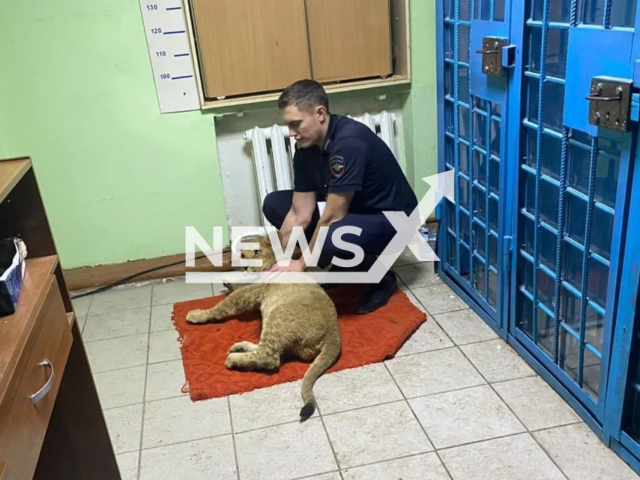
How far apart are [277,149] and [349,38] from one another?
2.12 ft

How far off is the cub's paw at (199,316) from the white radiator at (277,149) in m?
0.72

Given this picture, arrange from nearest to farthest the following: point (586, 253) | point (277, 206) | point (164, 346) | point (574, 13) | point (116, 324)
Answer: point (574, 13) → point (586, 253) → point (164, 346) → point (116, 324) → point (277, 206)

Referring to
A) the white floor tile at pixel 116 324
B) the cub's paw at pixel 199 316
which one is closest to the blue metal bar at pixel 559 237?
the cub's paw at pixel 199 316

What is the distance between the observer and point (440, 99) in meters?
2.54

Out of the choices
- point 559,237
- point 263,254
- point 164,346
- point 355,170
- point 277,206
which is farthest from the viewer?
point 277,206

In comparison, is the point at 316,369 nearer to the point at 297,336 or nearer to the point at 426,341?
the point at 297,336

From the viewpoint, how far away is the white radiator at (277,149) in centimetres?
291

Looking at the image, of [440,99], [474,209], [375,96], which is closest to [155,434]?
[474,209]

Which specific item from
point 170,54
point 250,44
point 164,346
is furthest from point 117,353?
point 250,44

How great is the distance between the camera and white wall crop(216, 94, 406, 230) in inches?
119

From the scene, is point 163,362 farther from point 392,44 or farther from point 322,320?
point 392,44

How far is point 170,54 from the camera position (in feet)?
8.86

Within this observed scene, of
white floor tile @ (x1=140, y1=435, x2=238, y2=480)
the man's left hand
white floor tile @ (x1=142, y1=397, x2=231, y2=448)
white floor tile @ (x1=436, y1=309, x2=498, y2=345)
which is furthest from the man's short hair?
white floor tile @ (x1=140, y1=435, x2=238, y2=480)

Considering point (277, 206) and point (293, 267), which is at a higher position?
point (277, 206)
